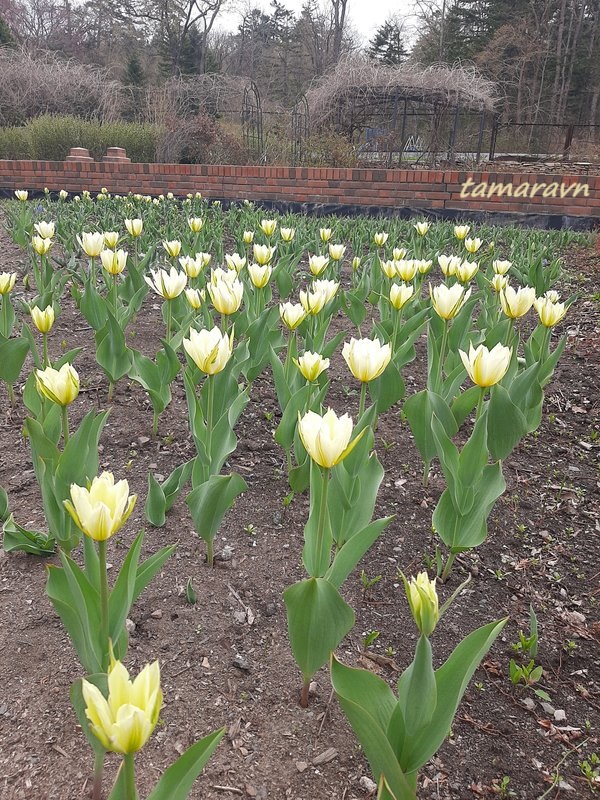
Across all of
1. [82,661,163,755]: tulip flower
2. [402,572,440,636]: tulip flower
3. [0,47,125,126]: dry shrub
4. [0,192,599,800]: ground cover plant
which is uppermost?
[0,47,125,126]: dry shrub

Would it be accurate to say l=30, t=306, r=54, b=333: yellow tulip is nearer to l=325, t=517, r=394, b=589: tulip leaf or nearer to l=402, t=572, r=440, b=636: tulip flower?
l=325, t=517, r=394, b=589: tulip leaf

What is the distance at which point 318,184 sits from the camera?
31.0 ft

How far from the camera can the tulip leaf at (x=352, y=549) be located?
4.53 feet

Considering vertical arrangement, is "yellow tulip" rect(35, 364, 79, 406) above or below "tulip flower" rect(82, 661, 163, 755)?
above

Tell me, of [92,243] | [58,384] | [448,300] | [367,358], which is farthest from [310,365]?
[92,243]

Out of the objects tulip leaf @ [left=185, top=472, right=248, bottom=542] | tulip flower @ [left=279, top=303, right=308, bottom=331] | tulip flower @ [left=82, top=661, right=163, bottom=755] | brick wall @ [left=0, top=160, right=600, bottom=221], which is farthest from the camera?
brick wall @ [left=0, top=160, right=600, bottom=221]

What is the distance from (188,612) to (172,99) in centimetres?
1687

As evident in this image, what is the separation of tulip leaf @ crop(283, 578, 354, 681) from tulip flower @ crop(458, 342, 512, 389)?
0.79 m

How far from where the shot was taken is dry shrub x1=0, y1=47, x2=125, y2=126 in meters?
16.4

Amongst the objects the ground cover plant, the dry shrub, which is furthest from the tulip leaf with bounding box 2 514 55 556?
the dry shrub

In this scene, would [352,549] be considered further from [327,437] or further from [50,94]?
[50,94]

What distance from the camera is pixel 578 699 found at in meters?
1.55

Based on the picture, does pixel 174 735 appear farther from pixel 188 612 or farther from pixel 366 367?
pixel 366 367

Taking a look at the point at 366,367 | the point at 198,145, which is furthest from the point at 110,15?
the point at 366,367
